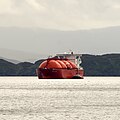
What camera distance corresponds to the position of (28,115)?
185ft

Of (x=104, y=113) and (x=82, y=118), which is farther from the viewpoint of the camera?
(x=104, y=113)

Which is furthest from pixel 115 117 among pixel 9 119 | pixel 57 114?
pixel 9 119

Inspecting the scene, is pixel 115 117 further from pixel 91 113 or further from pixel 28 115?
pixel 28 115

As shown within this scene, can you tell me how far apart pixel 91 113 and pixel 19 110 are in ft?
32.5

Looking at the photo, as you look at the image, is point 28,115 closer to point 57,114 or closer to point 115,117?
point 57,114

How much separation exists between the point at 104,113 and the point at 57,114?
19.0 feet

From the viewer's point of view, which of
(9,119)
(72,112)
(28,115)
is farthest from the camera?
(72,112)

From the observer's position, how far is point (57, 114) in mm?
58094

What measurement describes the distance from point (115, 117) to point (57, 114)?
7.34m

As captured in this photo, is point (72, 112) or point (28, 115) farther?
point (72, 112)

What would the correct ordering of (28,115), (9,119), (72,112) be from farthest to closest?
(72,112) → (28,115) → (9,119)

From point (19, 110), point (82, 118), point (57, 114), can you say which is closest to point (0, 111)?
point (19, 110)

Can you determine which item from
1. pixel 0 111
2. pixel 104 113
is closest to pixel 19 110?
pixel 0 111

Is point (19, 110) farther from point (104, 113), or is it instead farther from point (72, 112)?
point (104, 113)
